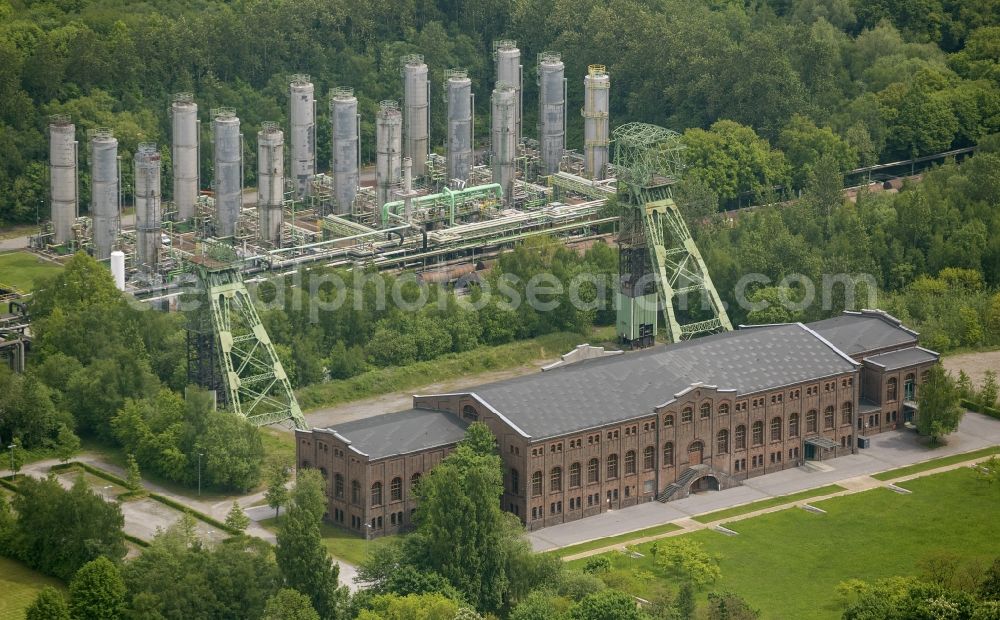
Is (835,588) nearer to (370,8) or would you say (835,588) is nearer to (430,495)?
(430,495)

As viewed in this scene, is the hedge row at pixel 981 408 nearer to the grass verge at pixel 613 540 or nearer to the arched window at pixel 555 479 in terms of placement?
the grass verge at pixel 613 540

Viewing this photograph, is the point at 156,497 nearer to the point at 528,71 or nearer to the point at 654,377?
the point at 654,377

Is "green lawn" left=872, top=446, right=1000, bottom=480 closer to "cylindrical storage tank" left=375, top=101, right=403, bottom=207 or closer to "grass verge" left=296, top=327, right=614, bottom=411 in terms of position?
"grass verge" left=296, top=327, right=614, bottom=411

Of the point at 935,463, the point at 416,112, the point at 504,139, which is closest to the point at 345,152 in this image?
the point at 416,112

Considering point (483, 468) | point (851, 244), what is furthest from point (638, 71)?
point (483, 468)

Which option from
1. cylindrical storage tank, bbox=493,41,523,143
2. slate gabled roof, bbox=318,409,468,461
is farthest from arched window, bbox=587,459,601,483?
cylindrical storage tank, bbox=493,41,523,143
